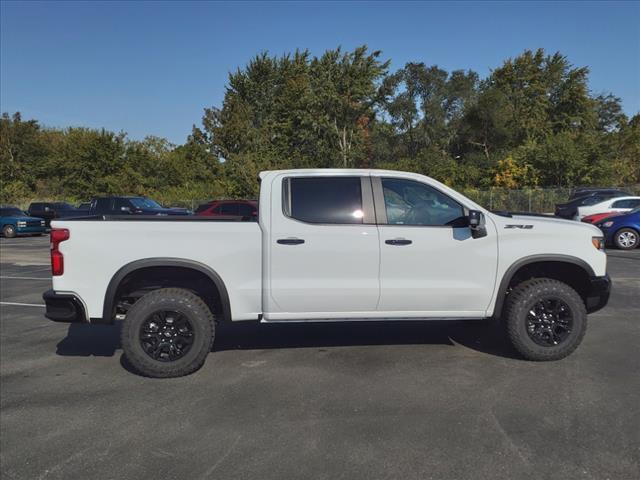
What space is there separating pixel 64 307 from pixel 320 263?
2.34m

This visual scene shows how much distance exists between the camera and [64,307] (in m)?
4.35

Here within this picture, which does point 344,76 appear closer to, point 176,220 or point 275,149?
point 275,149

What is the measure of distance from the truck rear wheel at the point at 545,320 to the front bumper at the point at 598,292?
0.67 ft

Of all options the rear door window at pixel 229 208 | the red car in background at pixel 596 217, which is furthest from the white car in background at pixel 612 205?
the rear door window at pixel 229 208

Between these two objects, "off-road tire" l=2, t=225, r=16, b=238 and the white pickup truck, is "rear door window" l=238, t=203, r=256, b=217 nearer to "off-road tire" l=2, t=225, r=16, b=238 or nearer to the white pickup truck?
the white pickup truck

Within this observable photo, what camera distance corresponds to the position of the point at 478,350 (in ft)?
16.8

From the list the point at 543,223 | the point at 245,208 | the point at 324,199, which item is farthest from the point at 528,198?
the point at 324,199

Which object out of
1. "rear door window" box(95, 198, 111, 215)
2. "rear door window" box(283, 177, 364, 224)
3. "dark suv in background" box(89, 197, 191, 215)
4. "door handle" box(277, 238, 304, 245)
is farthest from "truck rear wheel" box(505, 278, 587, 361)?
"rear door window" box(95, 198, 111, 215)

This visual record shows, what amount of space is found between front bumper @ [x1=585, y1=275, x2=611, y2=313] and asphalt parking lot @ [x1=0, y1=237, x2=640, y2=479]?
1.78ft

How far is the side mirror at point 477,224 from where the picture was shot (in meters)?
4.39

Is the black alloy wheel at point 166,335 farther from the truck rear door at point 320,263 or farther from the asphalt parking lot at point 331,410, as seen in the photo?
the truck rear door at point 320,263

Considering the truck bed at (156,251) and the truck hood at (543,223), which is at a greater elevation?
the truck hood at (543,223)

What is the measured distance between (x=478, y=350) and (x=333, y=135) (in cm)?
4479

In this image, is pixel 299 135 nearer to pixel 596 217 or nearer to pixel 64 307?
pixel 596 217
